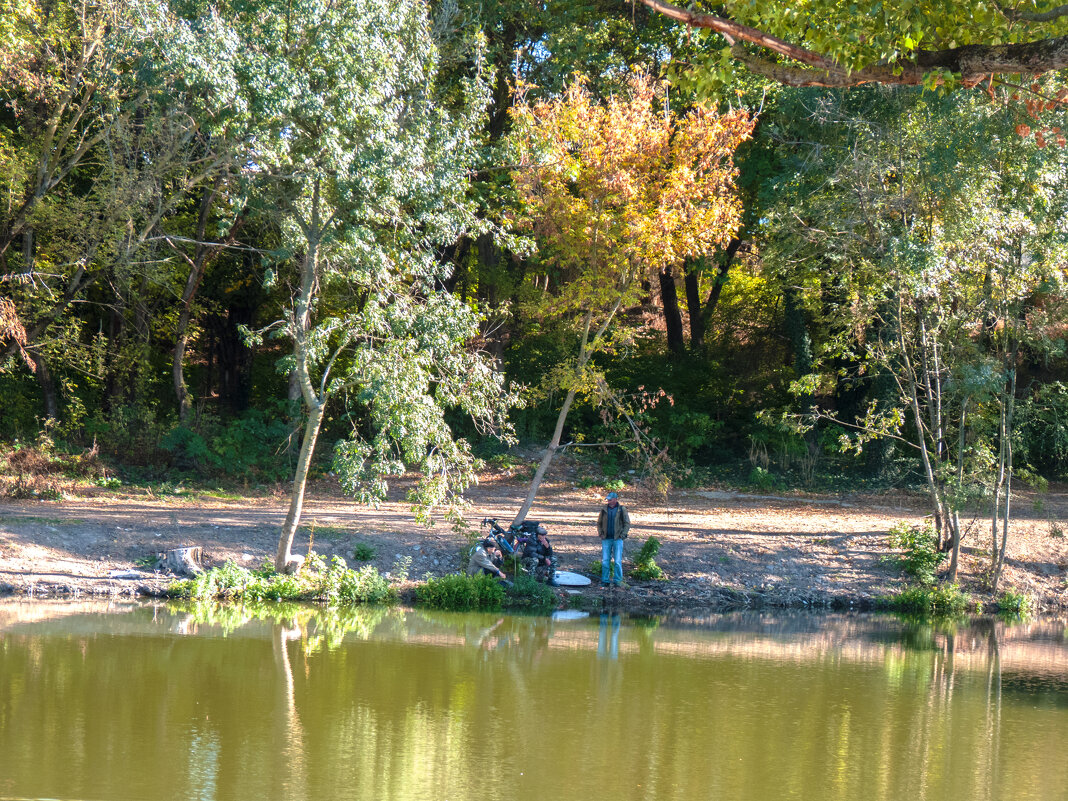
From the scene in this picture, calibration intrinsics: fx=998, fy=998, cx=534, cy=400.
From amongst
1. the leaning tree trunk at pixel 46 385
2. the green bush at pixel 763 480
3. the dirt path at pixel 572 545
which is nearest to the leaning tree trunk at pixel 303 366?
the dirt path at pixel 572 545

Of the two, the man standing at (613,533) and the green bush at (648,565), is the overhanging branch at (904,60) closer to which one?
the man standing at (613,533)

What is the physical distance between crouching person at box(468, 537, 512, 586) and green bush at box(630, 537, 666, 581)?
2526 mm

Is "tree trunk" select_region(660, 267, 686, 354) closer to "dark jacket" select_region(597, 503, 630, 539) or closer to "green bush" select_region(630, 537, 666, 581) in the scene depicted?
"green bush" select_region(630, 537, 666, 581)

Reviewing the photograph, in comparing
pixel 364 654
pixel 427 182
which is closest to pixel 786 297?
pixel 427 182

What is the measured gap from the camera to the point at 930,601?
17.7 m

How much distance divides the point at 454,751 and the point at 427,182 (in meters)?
8.71

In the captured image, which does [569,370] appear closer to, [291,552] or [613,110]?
[613,110]

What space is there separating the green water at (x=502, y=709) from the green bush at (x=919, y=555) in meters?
2.93

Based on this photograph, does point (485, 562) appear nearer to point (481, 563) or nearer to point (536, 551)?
point (481, 563)

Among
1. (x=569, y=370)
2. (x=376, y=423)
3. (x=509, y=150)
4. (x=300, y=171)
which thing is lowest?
(x=376, y=423)

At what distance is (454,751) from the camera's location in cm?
888

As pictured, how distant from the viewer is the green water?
318 inches

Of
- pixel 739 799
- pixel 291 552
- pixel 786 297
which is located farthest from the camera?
pixel 786 297

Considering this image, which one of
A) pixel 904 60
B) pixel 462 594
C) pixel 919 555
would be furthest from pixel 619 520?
pixel 904 60
